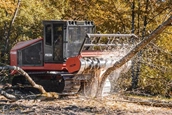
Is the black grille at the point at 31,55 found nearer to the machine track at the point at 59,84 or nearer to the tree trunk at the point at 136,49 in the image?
the machine track at the point at 59,84

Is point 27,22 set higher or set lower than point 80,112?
higher

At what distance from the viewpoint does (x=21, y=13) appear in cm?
2275

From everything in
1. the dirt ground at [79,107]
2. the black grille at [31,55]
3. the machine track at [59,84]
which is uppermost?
the black grille at [31,55]

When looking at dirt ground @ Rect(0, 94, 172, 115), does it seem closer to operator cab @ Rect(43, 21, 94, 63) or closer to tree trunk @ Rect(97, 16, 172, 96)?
tree trunk @ Rect(97, 16, 172, 96)

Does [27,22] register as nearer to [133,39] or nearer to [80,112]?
[133,39]

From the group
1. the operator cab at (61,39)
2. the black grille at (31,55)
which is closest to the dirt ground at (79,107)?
the operator cab at (61,39)

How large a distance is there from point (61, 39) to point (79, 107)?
354cm

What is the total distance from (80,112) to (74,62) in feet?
7.45

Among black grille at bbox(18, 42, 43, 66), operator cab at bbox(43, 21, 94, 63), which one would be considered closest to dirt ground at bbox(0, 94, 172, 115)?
operator cab at bbox(43, 21, 94, 63)

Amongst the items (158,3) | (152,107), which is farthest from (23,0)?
(152,107)

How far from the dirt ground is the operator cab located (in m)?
2.04

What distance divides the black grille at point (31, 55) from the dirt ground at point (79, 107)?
277cm

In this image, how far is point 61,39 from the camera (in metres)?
12.8

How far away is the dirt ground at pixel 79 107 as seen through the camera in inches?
366
